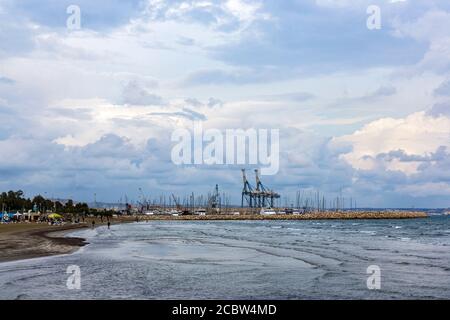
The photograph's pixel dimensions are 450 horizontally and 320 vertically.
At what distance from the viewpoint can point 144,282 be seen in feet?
98.7

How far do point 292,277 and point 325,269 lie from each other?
5282mm

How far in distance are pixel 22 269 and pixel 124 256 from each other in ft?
41.1

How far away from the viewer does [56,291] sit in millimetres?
26188
